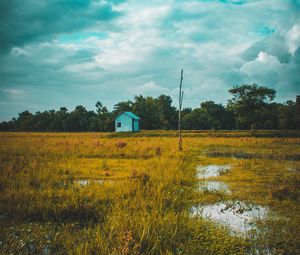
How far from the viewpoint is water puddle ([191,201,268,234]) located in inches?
189

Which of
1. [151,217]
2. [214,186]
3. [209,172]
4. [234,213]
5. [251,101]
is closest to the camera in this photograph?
[151,217]

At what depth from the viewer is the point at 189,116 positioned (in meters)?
69.4

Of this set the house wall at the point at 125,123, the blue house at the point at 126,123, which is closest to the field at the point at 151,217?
the blue house at the point at 126,123

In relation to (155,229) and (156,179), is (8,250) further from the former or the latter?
(156,179)

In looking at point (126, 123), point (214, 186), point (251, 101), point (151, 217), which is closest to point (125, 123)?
point (126, 123)

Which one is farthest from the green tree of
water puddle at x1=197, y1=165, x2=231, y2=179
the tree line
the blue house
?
water puddle at x1=197, y1=165, x2=231, y2=179

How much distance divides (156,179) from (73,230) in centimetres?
364

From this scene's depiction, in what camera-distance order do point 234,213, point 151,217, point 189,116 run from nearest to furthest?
point 151,217, point 234,213, point 189,116

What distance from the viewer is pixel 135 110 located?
63.6 metres

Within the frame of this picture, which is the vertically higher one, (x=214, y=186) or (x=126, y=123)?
(x=126, y=123)

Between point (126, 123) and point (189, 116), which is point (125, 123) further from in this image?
point (189, 116)

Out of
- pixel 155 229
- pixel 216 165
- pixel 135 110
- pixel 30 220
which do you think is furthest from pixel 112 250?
pixel 135 110

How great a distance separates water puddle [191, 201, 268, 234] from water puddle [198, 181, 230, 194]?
1.13 m

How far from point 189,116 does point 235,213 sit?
64872mm
